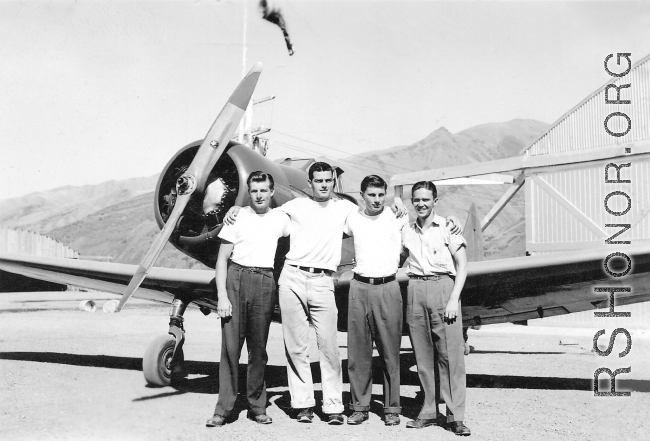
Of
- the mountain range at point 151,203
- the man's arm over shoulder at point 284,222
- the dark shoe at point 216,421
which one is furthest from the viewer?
the mountain range at point 151,203

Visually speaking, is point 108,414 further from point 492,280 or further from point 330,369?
point 492,280

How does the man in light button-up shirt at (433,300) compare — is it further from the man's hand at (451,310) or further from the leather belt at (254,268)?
the leather belt at (254,268)

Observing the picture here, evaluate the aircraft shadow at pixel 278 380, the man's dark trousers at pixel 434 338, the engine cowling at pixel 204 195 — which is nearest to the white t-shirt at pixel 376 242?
the man's dark trousers at pixel 434 338

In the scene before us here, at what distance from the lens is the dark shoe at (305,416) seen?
14.4 feet

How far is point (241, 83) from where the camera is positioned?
6.25 m

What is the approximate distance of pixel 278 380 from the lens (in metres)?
6.93

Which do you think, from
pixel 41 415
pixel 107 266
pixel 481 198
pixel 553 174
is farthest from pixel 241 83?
pixel 481 198

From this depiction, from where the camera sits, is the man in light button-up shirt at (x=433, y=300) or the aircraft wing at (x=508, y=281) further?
the aircraft wing at (x=508, y=281)

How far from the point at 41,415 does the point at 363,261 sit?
267 centimetres

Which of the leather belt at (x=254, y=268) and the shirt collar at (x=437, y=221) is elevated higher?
the shirt collar at (x=437, y=221)

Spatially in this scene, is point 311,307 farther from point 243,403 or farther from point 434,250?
point 243,403

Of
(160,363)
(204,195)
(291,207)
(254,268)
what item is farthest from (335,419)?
(204,195)

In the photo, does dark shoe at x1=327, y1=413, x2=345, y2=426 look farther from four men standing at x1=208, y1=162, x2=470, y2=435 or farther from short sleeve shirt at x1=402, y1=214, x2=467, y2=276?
short sleeve shirt at x1=402, y1=214, x2=467, y2=276

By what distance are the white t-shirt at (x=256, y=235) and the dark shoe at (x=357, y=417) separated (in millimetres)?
1253
